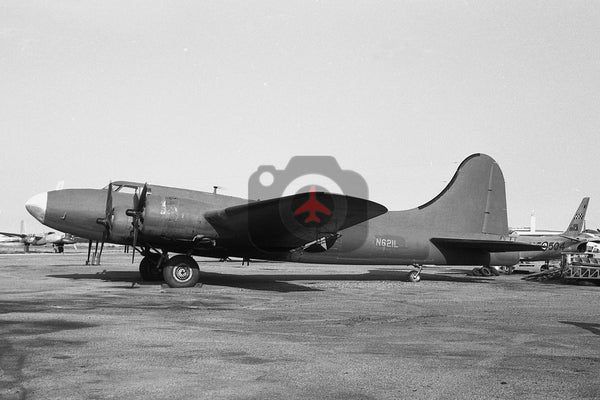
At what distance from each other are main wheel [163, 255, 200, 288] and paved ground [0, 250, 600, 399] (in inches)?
56.9

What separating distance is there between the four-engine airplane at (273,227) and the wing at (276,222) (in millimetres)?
29

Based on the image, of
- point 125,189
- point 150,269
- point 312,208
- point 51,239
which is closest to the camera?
point 312,208

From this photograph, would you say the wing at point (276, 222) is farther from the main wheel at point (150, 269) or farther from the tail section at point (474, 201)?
the tail section at point (474, 201)

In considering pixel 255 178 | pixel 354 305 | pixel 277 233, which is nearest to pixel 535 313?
pixel 354 305

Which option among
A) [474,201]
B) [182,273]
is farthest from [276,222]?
[474,201]

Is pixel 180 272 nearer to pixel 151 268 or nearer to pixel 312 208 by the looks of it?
pixel 151 268

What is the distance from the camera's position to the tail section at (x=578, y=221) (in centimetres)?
4022

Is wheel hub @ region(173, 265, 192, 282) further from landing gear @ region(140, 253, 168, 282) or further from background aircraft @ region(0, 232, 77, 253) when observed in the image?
background aircraft @ region(0, 232, 77, 253)

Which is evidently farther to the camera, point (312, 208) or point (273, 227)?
point (273, 227)

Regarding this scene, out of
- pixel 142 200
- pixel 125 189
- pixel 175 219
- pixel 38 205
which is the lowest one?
pixel 175 219

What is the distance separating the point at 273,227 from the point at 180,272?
3025 mm

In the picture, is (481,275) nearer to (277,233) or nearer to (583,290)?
(583,290)

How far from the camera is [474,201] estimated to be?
22.5 metres

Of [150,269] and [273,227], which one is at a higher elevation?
[273,227]
